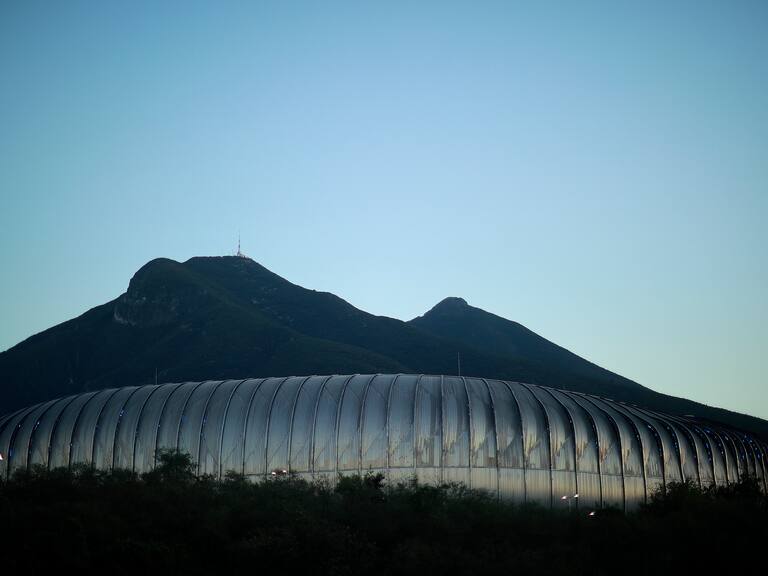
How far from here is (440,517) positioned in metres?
55.2

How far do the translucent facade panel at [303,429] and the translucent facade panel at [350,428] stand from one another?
2213 millimetres

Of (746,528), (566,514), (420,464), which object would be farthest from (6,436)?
(746,528)

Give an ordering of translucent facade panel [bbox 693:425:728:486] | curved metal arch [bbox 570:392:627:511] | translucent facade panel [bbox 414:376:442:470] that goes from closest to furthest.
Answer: translucent facade panel [bbox 414:376:442:470], curved metal arch [bbox 570:392:627:511], translucent facade panel [bbox 693:425:728:486]

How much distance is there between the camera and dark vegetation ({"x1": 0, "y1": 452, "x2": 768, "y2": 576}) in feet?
162

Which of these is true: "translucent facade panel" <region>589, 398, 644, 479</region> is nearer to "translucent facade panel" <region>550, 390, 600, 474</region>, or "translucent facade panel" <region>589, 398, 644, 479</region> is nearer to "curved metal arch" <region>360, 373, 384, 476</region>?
"translucent facade panel" <region>550, 390, 600, 474</region>

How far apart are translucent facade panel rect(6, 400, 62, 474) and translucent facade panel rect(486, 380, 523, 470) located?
3678 centimetres

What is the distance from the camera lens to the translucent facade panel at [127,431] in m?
78.6

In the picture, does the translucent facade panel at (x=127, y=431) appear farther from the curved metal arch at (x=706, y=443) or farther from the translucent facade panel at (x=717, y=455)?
the translucent facade panel at (x=717, y=455)

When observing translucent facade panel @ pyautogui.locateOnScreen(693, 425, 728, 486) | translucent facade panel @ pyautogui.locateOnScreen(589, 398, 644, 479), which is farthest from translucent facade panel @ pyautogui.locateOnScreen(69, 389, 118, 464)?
translucent facade panel @ pyautogui.locateOnScreen(693, 425, 728, 486)

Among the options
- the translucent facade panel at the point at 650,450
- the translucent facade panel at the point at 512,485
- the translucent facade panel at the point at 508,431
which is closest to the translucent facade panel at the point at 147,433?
the translucent facade panel at the point at 508,431

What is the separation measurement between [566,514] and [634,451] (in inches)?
641

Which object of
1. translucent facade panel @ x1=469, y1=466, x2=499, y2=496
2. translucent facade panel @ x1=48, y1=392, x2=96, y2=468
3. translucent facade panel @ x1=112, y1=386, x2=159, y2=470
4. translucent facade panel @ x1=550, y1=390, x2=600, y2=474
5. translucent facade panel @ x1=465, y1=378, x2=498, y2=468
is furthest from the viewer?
translucent facade panel @ x1=48, y1=392, x2=96, y2=468

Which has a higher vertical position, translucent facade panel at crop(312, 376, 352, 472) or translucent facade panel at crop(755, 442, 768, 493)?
translucent facade panel at crop(312, 376, 352, 472)

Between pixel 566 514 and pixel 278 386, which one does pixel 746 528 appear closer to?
pixel 566 514
